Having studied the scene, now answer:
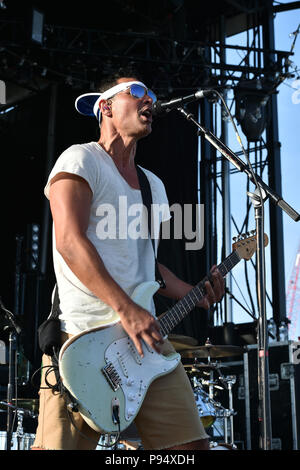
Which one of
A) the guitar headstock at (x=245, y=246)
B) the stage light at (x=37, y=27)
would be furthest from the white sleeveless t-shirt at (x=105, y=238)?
the stage light at (x=37, y=27)

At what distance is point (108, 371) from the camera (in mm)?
2555

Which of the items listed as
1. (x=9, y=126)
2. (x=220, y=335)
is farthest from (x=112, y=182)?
(x=9, y=126)

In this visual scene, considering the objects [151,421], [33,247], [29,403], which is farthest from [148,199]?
[33,247]

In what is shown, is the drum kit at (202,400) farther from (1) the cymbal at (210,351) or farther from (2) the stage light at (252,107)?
(2) the stage light at (252,107)

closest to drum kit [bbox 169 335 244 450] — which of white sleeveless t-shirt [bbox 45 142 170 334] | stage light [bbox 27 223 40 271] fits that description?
stage light [bbox 27 223 40 271]

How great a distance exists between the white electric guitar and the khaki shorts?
6cm

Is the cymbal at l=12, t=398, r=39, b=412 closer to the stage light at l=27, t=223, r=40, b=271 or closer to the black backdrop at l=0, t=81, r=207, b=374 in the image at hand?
the black backdrop at l=0, t=81, r=207, b=374

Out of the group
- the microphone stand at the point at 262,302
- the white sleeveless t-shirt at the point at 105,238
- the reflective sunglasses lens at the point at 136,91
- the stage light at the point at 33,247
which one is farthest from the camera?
the stage light at the point at 33,247

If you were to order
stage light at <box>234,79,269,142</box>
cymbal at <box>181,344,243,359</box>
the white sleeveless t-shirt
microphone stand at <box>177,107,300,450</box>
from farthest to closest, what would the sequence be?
stage light at <box>234,79,269,142</box>, cymbal at <box>181,344,243,359</box>, microphone stand at <box>177,107,300,450</box>, the white sleeveless t-shirt

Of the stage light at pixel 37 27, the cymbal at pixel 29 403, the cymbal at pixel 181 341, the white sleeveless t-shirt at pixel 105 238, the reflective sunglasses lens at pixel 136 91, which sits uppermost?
the stage light at pixel 37 27

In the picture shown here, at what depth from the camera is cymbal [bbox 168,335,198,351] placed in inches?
251

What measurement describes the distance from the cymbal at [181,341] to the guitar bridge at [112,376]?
373 cm

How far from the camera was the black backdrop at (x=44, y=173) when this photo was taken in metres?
9.41

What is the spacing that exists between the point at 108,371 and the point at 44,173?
8.68m
